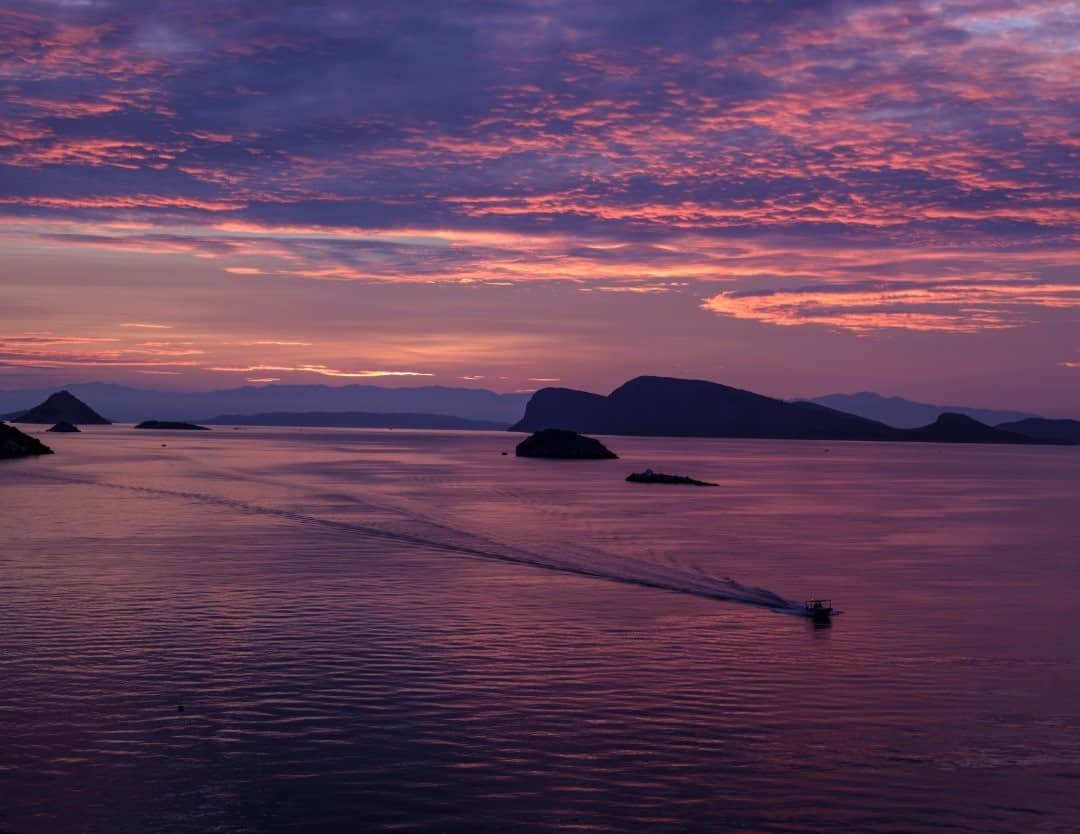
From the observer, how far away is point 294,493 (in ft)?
339

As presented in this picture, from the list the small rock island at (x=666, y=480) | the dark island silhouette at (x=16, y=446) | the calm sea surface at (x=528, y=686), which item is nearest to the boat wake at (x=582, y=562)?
the calm sea surface at (x=528, y=686)

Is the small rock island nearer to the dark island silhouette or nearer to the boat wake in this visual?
the boat wake

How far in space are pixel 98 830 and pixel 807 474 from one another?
17123 cm

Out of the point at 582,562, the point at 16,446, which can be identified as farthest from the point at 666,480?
the point at 16,446

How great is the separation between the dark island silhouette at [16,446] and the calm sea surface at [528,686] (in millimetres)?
132744

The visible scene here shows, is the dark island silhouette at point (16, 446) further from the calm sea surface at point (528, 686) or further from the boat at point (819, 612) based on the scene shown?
the boat at point (819, 612)

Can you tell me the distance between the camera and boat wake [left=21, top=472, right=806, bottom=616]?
4300cm

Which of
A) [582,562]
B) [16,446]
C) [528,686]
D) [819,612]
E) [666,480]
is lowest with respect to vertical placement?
[16,446]

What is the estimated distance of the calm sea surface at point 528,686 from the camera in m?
18.2

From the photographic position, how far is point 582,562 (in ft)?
175

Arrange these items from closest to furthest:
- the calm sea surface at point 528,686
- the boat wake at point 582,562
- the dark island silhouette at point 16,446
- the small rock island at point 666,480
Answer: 1. the calm sea surface at point 528,686
2. the boat wake at point 582,562
3. the small rock island at point 666,480
4. the dark island silhouette at point 16,446

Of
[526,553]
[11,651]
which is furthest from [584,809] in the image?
[526,553]

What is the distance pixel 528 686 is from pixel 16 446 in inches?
7273

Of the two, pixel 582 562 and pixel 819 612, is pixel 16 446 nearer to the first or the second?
pixel 582 562
